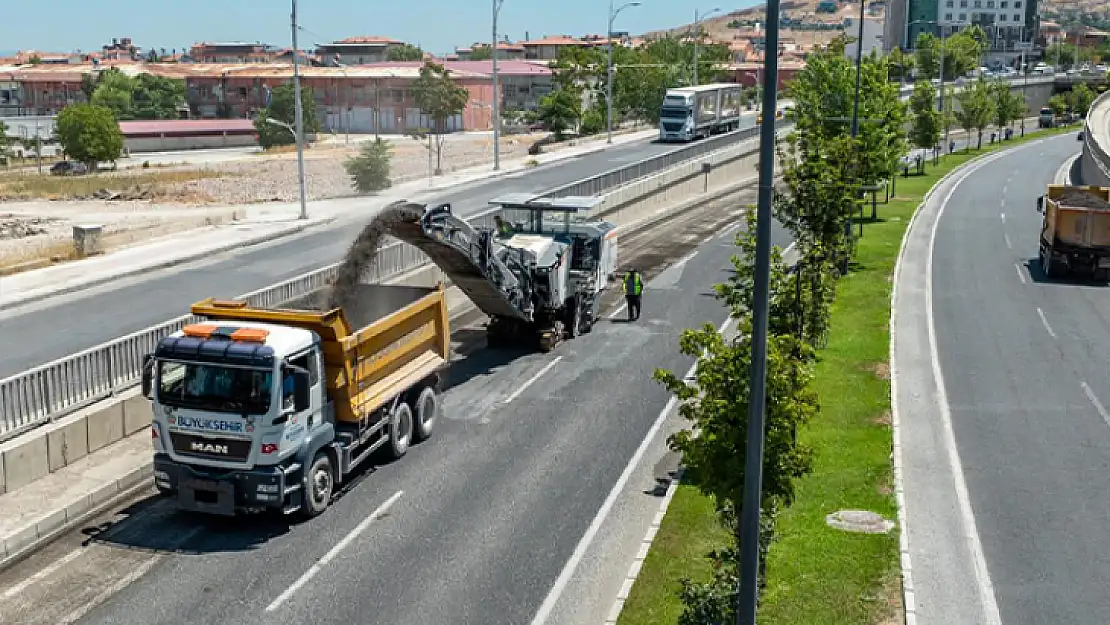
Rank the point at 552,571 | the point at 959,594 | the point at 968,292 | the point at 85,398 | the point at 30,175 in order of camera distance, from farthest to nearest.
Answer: the point at 30,175 → the point at 968,292 → the point at 85,398 → the point at 552,571 → the point at 959,594

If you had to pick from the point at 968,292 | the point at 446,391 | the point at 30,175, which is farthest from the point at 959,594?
the point at 30,175

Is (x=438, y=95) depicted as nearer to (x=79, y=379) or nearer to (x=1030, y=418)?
(x=1030, y=418)

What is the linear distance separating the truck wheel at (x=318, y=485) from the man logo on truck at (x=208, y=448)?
1.32m

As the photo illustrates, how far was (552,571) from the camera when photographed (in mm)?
16547

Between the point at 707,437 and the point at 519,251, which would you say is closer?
the point at 707,437

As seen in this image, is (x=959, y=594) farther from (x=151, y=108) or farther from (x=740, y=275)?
(x=151, y=108)

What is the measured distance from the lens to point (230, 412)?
17.1m

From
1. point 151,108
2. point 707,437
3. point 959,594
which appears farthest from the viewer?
point 151,108

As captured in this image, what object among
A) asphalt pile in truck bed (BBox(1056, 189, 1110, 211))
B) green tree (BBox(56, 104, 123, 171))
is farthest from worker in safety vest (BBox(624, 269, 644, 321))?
green tree (BBox(56, 104, 123, 171))

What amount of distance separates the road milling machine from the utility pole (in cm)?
1297

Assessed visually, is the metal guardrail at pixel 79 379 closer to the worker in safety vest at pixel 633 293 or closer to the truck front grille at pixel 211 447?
→ the truck front grille at pixel 211 447

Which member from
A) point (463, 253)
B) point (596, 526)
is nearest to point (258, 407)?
point (596, 526)

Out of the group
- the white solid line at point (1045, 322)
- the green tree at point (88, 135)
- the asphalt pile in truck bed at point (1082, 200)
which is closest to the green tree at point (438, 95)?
the green tree at point (88, 135)

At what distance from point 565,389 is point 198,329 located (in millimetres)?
10382
